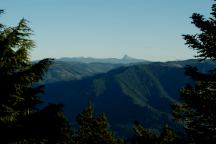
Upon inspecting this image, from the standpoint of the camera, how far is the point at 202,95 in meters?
17.1

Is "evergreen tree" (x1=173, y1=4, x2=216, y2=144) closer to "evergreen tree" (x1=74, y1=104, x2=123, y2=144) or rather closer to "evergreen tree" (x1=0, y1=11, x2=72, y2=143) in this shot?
"evergreen tree" (x1=0, y1=11, x2=72, y2=143)

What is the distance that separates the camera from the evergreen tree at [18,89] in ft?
48.6

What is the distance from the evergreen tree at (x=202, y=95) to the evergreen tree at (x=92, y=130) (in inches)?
1355

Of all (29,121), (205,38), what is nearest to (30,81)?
(29,121)

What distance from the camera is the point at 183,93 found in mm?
17281

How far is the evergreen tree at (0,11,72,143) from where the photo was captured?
14805mm

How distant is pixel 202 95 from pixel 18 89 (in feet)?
23.7

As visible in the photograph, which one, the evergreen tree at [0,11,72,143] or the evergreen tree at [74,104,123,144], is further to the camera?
the evergreen tree at [74,104,123,144]

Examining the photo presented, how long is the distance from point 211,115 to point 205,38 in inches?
125

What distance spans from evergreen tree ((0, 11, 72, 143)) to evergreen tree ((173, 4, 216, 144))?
539cm

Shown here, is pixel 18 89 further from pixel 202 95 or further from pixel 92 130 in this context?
pixel 92 130

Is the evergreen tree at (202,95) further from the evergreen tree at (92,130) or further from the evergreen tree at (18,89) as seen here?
the evergreen tree at (92,130)

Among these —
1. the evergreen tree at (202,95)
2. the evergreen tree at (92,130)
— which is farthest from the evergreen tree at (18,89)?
the evergreen tree at (92,130)

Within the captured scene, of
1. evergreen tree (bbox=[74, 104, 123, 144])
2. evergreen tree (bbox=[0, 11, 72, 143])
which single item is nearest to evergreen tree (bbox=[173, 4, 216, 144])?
evergreen tree (bbox=[0, 11, 72, 143])
